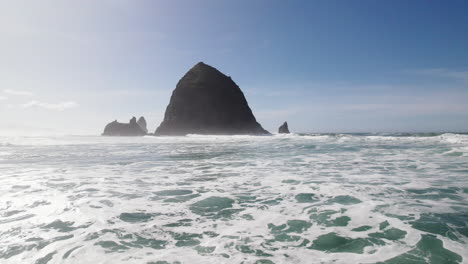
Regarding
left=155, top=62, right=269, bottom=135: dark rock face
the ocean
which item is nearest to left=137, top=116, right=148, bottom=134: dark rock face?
left=155, top=62, right=269, bottom=135: dark rock face

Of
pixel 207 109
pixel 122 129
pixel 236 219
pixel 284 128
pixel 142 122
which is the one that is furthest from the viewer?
pixel 142 122

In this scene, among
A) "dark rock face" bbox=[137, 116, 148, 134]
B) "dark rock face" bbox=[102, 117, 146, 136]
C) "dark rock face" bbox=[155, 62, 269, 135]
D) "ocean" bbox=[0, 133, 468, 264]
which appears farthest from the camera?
"dark rock face" bbox=[137, 116, 148, 134]

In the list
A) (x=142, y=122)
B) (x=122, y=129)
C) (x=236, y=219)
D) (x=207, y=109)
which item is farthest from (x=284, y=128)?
(x=236, y=219)

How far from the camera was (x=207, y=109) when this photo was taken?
88.1 meters

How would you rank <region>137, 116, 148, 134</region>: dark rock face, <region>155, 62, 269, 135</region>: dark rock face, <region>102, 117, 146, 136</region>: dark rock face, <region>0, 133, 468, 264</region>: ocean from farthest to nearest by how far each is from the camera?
<region>137, 116, 148, 134</region>: dark rock face → <region>102, 117, 146, 136</region>: dark rock face → <region>155, 62, 269, 135</region>: dark rock face → <region>0, 133, 468, 264</region>: ocean

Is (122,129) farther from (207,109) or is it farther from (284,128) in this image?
(284,128)

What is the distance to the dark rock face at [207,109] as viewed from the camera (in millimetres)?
85438

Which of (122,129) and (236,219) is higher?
(122,129)

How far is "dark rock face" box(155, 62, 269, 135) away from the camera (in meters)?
85.4

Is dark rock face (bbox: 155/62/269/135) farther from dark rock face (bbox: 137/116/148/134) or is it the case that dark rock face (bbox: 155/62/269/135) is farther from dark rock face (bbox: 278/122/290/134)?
dark rock face (bbox: 137/116/148/134)

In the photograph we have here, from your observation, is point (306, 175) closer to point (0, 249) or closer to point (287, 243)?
point (287, 243)

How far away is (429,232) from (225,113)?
85280mm

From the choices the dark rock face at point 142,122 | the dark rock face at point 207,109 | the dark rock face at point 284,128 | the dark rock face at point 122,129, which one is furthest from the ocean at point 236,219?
the dark rock face at point 142,122

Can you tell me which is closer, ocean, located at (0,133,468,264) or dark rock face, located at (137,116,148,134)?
ocean, located at (0,133,468,264)
